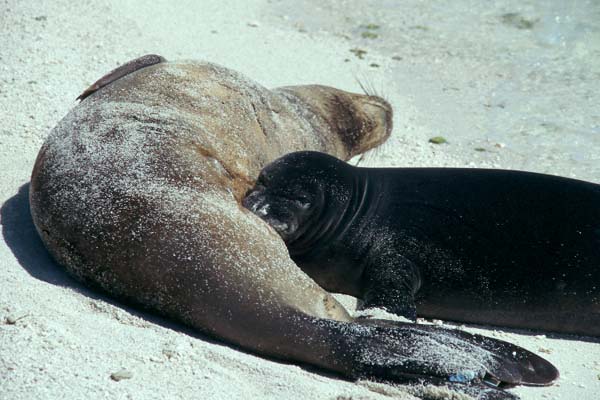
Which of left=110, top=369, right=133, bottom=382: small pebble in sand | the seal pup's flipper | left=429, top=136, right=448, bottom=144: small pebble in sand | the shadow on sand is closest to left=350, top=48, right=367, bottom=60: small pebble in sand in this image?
left=429, top=136, right=448, bottom=144: small pebble in sand

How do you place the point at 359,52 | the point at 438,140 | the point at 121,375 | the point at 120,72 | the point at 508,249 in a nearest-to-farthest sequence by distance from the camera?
1. the point at 121,375
2. the point at 508,249
3. the point at 120,72
4. the point at 438,140
5. the point at 359,52

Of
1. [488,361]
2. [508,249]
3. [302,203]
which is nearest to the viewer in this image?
[488,361]

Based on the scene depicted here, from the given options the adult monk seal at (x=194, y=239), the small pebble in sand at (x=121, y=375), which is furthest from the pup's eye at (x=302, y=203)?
the small pebble in sand at (x=121, y=375)

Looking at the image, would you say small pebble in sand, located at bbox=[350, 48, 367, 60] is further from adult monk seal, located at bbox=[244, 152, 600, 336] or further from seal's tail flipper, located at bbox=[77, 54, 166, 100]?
adult monk seal, located at bbox=[244, 152, 600, 336]

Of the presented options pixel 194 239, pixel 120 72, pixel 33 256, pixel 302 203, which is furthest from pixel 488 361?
pixel 120 72

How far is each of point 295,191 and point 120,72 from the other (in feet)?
3.69

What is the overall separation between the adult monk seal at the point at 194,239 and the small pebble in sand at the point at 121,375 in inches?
16.8

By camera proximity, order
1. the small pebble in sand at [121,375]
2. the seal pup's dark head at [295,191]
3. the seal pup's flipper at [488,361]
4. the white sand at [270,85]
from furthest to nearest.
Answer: the seal pup's dark head at [295,191]
the seal pup's flipper at [488,361]
the white sand at [270,85]
the small pebble in sand at [121,375]

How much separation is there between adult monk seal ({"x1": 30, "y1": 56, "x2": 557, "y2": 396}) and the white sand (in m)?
0.11

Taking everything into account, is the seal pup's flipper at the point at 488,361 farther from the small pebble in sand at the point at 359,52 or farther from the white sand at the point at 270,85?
the small pebble in sand at the point at 359,52

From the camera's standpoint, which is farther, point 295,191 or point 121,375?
point 295,191

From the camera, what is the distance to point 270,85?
252 inches

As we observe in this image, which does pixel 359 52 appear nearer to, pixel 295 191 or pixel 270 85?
pixel 270 85

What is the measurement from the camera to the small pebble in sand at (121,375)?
273cm
